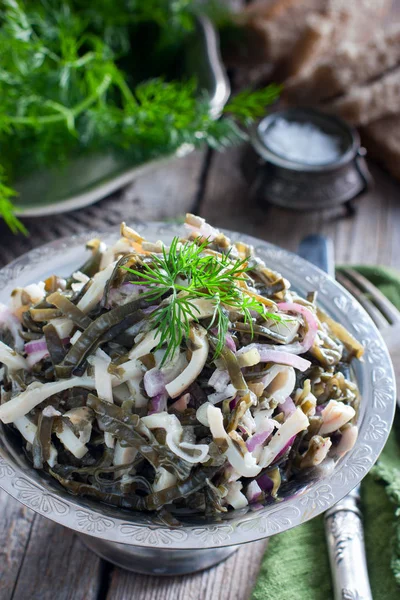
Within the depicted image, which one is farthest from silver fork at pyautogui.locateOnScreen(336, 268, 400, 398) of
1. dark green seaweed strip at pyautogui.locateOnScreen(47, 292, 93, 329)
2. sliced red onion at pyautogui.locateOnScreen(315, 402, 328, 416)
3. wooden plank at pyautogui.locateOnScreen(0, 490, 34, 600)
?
wooden plank at pyautogui.locateOnScreen(0, 490, 34, 600)

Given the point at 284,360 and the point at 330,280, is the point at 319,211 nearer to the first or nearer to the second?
the point at 330,280

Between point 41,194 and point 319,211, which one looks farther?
point 319,211

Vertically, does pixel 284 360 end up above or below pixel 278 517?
above

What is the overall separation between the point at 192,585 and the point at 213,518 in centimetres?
66

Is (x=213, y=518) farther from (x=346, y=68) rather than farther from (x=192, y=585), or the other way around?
(x=346, y=68)

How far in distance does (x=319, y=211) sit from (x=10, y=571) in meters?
2.97

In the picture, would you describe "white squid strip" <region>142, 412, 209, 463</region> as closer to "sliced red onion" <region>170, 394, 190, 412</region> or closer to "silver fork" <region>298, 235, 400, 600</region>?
"sliced red onion" <region>170, 394, 190, 412</region>

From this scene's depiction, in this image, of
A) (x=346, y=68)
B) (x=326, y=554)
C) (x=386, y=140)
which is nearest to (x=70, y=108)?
(x=346, y=68)

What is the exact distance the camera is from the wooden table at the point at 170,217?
2.70 meters

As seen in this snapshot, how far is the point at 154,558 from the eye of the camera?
8.56ft

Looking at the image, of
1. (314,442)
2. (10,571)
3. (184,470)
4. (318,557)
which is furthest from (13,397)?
(318,557)

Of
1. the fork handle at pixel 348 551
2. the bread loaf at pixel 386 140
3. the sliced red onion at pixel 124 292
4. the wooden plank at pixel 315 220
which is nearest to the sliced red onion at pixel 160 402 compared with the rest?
the sliced red onion at pixel 124 292

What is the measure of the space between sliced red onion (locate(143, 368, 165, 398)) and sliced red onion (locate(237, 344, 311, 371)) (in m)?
0.27

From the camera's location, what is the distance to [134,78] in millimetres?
5180
